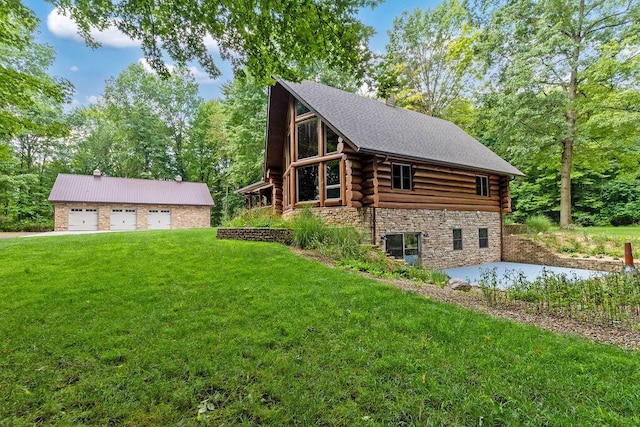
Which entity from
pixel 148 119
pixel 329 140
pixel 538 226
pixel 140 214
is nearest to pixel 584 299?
pixel 329 140

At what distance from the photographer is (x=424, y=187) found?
497 inches

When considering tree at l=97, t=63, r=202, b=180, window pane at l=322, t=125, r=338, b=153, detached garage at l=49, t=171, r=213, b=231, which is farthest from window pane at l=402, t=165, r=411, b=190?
tree at l=97, t=63, r=202, b=180

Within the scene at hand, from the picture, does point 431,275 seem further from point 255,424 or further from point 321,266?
point 255,424

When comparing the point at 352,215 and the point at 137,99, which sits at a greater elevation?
the point at 137,99

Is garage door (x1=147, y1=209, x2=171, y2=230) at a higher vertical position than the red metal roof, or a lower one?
lower

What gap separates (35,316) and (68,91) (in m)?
5.38

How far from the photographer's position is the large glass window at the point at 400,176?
11971 mm

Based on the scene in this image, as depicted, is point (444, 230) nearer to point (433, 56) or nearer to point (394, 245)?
point (394, 245)

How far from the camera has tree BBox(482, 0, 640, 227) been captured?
16.2 metres

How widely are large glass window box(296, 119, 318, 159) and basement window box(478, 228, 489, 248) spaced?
8813mm

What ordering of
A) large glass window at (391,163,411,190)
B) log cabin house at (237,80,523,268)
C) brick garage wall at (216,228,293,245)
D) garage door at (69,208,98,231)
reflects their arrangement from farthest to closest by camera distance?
1. garage door at (69,208,98,231)
2. large glass window at (391,163,411,190)
3. log cabin house at (237,80,523,268)
4. brick garage wall at (216,228,293,245)

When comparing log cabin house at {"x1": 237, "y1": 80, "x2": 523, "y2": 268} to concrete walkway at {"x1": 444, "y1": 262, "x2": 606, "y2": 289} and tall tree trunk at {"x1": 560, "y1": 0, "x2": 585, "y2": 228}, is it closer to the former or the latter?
→ concrete walkway at {"x1": 444, "y1": 262, "x2": 606, "y2": 289}

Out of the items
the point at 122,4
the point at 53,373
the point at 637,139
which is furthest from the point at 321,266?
the point at 637,139

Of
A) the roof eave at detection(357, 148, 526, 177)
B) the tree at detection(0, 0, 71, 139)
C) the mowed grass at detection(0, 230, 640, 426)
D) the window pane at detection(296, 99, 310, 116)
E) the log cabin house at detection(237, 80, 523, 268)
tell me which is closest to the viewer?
the mowed grass at detection(0, 230, 640, 426)
